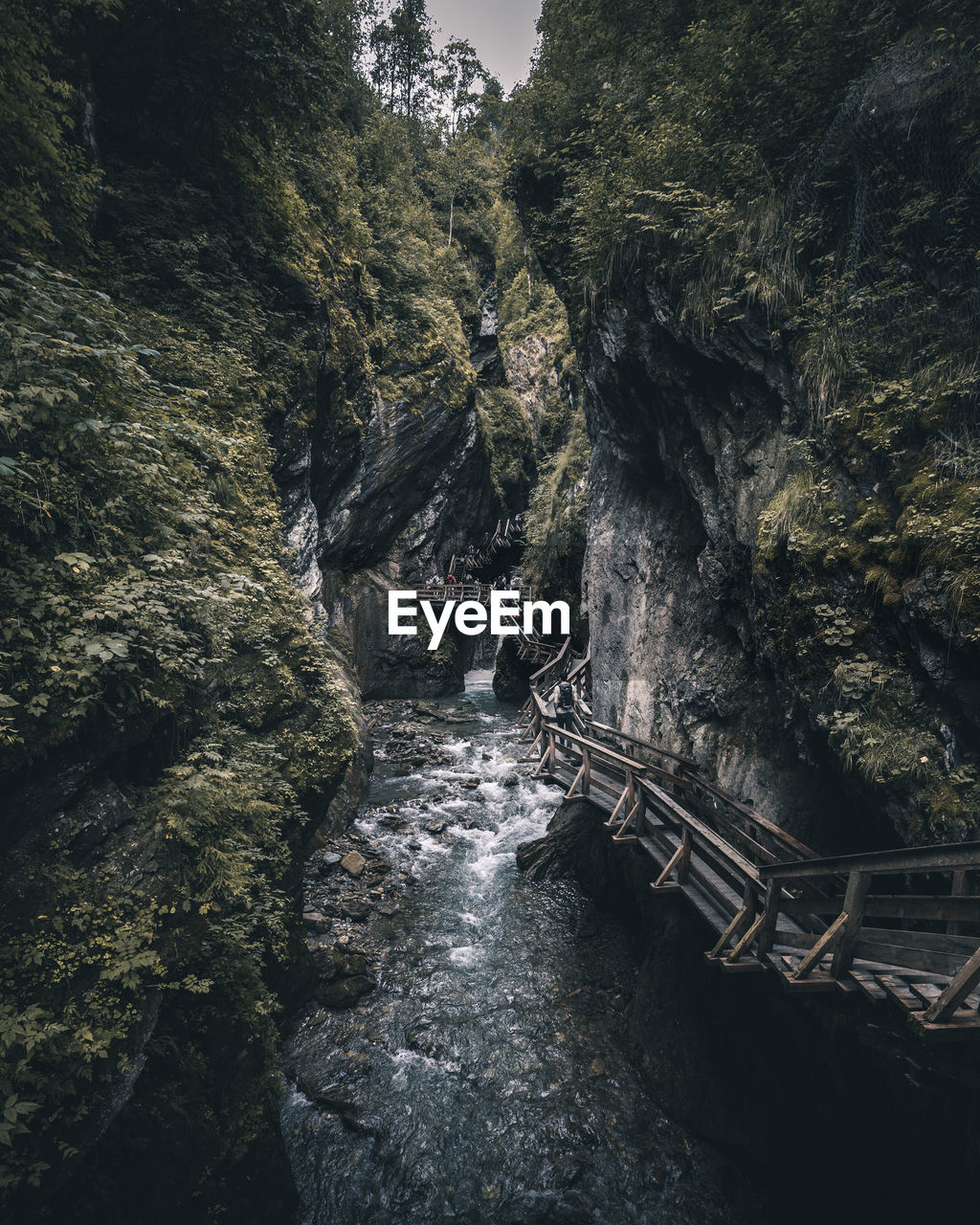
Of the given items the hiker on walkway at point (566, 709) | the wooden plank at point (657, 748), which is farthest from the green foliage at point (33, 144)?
the hiker on walkway at point (566, 709)

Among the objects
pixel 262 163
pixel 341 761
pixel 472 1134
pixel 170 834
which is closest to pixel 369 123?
pixel 262 163

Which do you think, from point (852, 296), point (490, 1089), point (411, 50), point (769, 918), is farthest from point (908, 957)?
point (411, 50)

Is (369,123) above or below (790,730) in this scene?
above

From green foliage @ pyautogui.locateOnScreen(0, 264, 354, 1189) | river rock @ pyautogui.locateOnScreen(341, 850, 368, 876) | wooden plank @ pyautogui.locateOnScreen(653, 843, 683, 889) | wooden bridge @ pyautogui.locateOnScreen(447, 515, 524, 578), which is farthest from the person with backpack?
wooden bridge @ pyautogui.locateOnScreen(447, 515, 524, 578)

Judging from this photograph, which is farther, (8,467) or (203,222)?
(203,222)

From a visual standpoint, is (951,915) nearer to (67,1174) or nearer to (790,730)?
(790,730)

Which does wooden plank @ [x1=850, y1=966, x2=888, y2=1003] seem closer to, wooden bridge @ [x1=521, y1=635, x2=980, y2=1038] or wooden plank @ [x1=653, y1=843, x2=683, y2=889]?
wooden bridge @ [x1=521, y1=635, x2=980, y2=1038]

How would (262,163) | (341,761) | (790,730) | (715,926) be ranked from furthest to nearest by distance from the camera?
(262,163) → (341,761) → (790,730) → (715,926)

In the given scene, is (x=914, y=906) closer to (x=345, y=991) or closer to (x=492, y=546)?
(x=345, y=991)

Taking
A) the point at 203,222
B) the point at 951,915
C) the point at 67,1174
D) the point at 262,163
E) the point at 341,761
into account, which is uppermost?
the point at 262,163
